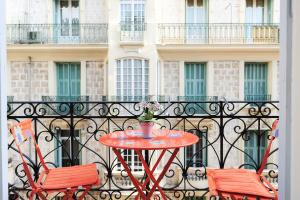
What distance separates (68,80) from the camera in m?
12.1

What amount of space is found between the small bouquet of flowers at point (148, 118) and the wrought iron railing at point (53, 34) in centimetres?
987

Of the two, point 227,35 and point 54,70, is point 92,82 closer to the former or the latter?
point 54,70

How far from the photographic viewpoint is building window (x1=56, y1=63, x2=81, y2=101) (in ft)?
39.7

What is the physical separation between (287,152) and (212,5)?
11.6 m

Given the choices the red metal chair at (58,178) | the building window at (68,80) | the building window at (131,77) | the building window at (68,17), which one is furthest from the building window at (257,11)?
the red metal chair at (58,178)

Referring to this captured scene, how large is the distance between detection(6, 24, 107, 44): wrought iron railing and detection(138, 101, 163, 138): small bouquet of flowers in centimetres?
987

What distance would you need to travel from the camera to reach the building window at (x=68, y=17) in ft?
39.9

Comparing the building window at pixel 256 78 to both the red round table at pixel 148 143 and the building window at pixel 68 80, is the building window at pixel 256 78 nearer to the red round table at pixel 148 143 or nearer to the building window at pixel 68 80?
the building window at pixel 68 80

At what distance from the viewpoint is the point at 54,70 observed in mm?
12008

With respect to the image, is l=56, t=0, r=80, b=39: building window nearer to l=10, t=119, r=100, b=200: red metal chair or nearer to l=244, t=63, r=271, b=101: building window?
l=244, t=63, r=271, b=101: building window

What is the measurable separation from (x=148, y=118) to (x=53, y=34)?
10.7 metres
